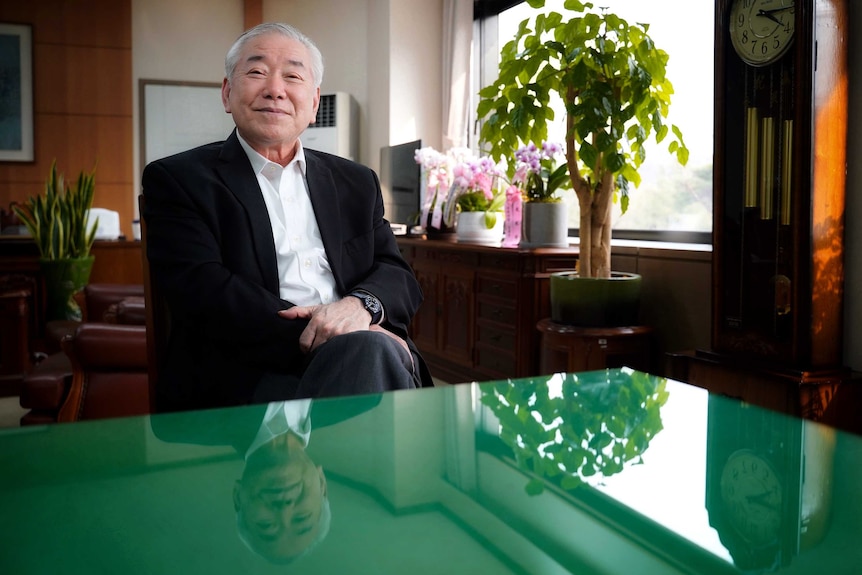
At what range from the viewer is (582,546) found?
644mm

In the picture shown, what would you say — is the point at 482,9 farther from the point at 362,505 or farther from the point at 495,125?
the point at 362,505

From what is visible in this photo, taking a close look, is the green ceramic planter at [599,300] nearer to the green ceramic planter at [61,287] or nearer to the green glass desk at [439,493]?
the green glass desk at [439,493]

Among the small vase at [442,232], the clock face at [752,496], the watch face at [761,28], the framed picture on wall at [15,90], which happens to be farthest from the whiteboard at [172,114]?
the clock face at [752,496]

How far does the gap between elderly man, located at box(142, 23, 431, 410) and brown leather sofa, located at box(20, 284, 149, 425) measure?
2.74 ft

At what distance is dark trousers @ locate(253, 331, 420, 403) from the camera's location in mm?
1477

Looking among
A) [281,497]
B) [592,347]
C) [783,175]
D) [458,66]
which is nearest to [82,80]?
[458,66]

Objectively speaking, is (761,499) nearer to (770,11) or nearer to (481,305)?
(770,11)

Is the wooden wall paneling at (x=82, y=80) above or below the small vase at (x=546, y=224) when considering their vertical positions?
above

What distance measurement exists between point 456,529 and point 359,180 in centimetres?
146

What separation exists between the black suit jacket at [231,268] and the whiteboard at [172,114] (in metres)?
6.03

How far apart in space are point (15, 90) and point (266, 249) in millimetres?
6634

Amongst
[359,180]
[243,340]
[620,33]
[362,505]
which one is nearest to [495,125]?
[620,33]

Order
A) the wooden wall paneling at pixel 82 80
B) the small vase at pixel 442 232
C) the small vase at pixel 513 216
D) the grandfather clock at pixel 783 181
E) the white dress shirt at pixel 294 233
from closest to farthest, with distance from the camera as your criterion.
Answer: the white dress shirt at pixel 294 233 < the grandfather clock at pixel 783 181 < the small vase at pixel 513 216 < the small vase at pixel 442 232 < the wooden wall paneling at pixel 82 80

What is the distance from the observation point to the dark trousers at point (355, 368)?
148 centimetres
